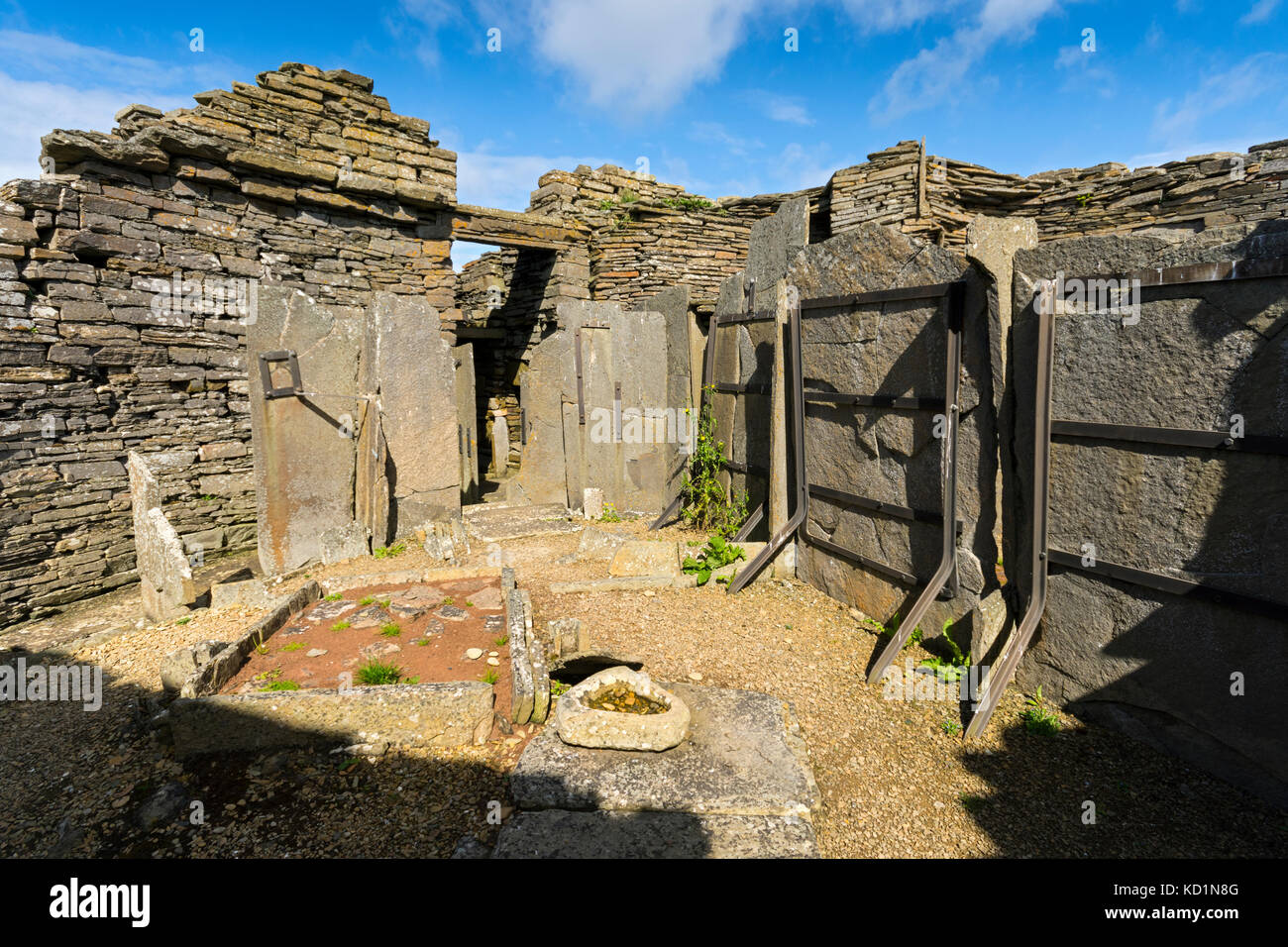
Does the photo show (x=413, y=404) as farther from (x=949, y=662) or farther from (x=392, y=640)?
(x=949, y=662)

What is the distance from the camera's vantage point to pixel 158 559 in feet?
17.8

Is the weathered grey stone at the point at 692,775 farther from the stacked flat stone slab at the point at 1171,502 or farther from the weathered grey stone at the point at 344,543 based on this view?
the weathered grey stone at the point at 344,543

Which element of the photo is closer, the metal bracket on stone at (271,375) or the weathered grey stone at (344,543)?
the metal bracket on stone at (271,375)

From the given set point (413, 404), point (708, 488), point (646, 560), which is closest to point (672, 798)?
point (646, 560)

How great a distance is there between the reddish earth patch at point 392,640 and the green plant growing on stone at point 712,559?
1668mm

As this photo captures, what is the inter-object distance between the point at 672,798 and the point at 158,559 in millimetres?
5022

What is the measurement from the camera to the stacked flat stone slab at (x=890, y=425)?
155 inches

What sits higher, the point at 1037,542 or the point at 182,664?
the point at 1037,542

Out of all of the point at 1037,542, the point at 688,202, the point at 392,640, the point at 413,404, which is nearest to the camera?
the point at 1037,542

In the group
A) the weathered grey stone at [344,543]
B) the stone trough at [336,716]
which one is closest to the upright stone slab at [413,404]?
the weathered grey stone at [344,543]

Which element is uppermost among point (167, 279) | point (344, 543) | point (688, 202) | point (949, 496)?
point (688, 202)

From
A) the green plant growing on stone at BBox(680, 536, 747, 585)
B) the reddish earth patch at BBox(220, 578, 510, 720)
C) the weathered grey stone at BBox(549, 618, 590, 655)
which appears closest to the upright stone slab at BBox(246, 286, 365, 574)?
the reddish earth patch at BBox(220, 578, 510, 720)

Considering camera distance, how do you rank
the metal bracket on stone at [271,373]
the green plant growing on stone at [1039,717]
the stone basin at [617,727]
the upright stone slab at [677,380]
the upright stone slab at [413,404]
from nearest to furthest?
the stone basin at [617,727] → the green plant growing on stone at [1039,717] → the metal bracket on stone at [271,373] → the upright stone slab at [413,404] → the upright stone slab at [677,380]
